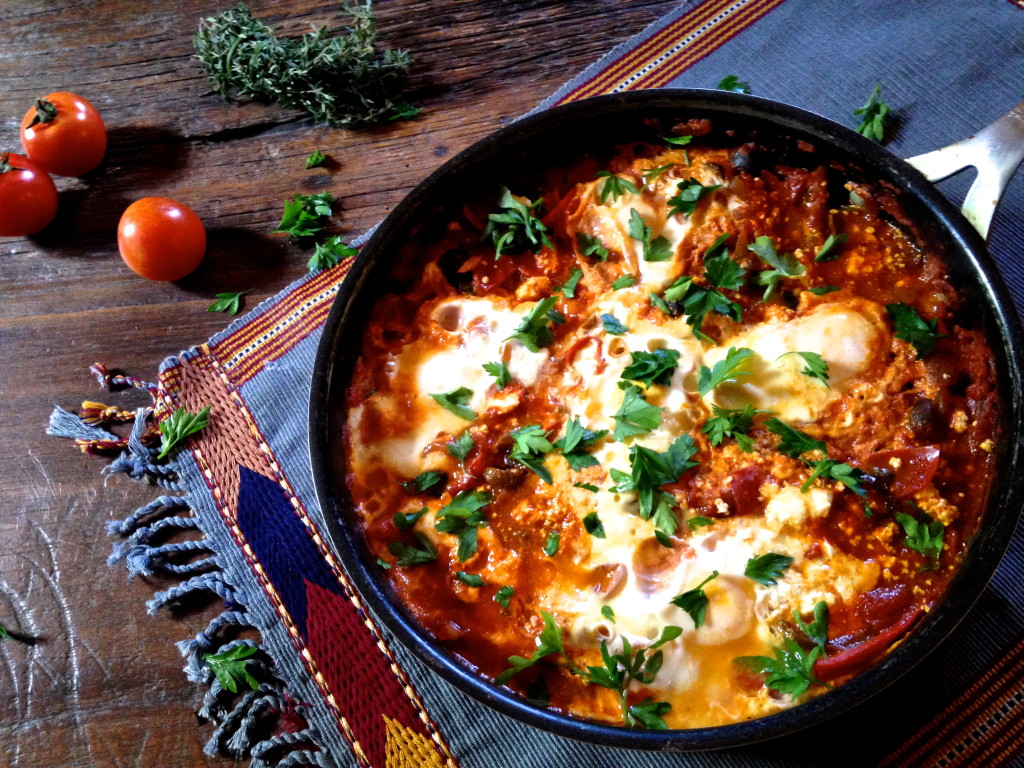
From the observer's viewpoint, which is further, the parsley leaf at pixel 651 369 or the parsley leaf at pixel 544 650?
the parsley leaf at pixel 651 369

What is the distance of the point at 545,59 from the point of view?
2.82m

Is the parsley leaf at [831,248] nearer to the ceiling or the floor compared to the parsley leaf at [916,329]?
nearer to the ceiling

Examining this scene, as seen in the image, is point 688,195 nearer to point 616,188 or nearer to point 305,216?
point 616,188

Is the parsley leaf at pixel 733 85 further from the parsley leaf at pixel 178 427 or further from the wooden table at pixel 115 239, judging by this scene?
the parsley leaf at pixel 178 427

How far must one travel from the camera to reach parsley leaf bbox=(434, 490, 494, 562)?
2154mm

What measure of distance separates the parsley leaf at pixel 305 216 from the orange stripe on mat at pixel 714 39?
1.17 meters

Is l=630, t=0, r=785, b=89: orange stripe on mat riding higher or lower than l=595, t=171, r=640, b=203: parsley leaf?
higher

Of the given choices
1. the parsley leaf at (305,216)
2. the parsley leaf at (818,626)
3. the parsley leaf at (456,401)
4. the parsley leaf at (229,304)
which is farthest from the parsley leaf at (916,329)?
the parsley leaf at (229,304)

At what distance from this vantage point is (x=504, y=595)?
209 cm

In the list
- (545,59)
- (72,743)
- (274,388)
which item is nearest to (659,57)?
(545,59)

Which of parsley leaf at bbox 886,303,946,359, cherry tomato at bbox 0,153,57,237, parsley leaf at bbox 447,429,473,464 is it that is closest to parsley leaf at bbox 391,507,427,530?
parsley leaf at bbox 447,429,473,464

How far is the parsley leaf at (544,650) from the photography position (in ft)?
6.57

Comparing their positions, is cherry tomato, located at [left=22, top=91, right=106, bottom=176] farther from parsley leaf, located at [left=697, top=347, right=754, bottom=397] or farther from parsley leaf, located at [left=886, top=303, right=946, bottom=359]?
parsley leaf, located at [left=886, top=303, right=946, bottom=359]

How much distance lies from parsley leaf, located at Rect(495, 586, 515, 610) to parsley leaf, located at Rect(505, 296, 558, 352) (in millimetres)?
648
